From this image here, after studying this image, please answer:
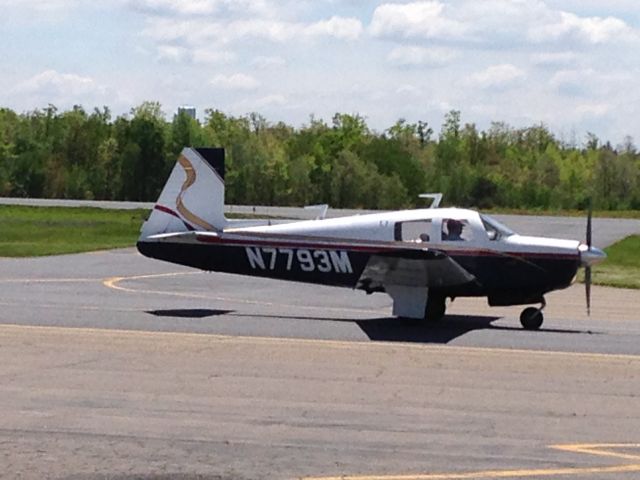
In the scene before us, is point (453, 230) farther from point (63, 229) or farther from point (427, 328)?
point (63, 229)

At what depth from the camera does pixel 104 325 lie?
1922 cm

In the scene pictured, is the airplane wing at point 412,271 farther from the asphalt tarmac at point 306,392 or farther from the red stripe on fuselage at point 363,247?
the asphalt tarmac at point 306,392

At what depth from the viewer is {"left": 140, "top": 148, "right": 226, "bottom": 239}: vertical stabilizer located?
20766 mm

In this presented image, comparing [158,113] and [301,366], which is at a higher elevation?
[158,113]

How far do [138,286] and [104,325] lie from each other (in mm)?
7446

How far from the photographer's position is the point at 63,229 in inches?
1896

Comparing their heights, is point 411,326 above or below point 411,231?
below

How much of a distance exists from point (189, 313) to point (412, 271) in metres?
3.94

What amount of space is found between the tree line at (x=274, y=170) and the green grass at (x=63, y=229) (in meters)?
19.5

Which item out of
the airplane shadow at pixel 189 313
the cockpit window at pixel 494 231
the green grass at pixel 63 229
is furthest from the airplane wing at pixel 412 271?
the green grass at pixel 63 229

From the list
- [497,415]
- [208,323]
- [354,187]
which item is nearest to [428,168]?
[354,187]

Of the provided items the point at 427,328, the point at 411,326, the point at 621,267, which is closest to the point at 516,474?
the point at 427,328

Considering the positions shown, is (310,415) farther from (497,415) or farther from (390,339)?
(390,339)

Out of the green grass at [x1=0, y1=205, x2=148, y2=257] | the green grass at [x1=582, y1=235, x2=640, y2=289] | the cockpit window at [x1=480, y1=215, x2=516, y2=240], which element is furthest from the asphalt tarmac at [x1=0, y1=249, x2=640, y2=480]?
the green grass at [x1=0, y1=205, x2=148, y2=257]
